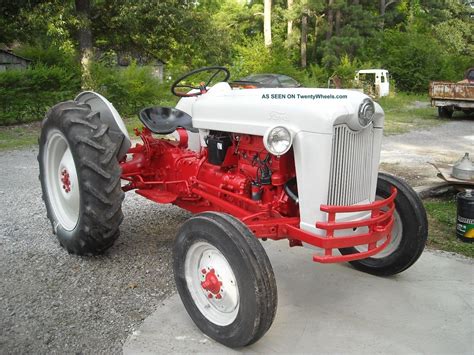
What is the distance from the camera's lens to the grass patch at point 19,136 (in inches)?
402

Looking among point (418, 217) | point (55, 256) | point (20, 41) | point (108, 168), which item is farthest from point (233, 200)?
point (20, 41)

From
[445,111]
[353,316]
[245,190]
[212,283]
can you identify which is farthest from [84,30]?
[353,316]

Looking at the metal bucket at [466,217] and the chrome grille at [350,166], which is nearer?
the chrome grille at [350,166]

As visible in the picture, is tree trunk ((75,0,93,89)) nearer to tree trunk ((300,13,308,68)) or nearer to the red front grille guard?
the red front grille guard

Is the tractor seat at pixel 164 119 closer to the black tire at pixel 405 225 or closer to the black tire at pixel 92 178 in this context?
the black tire at pixel 92 178

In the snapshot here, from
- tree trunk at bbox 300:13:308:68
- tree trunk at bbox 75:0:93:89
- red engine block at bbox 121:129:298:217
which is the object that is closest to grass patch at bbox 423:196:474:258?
red engine block at bbox 121:129:298:217

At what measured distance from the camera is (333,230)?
2885mm

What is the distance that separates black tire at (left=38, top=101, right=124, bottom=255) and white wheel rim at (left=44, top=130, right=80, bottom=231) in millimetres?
270

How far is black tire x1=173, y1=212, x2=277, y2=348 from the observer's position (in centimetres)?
261

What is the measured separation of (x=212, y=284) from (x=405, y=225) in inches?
62.9

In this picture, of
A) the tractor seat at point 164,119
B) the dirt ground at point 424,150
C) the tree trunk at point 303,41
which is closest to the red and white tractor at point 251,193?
the tractor seat at point 164,119

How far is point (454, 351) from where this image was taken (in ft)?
9.30

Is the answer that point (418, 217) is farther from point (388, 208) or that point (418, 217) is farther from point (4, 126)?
point (4, 126)

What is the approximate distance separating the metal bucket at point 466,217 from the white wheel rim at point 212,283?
2.72 meters
